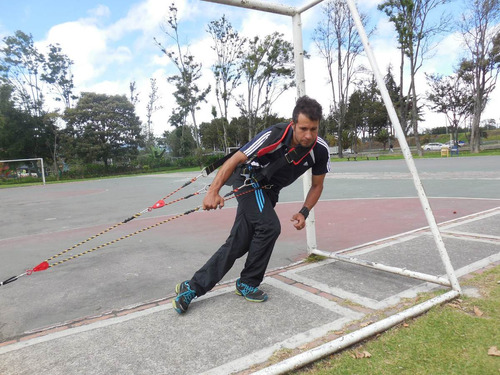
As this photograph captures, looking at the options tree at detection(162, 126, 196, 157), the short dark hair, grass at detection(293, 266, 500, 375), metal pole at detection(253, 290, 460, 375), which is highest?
tree at detection(162, 126, 196, 157)

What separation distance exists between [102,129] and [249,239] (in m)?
45.4

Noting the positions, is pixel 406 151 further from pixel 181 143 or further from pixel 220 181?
pixel 181 143

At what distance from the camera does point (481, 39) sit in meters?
30.4

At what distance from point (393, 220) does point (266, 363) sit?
494 cm

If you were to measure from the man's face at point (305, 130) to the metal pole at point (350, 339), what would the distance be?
1477 mm

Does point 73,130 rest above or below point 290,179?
above

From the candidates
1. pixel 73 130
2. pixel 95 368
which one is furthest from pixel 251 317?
pixel 73 130

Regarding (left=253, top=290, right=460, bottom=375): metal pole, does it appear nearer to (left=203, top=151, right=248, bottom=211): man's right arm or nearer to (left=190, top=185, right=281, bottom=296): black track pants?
(left=190, top=185, right=281, bottom=296): black track pants

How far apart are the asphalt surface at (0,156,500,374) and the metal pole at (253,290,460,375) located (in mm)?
214

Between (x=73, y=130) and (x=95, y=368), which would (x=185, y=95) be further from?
(x=95, y=368)

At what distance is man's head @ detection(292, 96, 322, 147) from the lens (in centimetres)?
286

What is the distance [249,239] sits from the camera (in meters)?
3.14

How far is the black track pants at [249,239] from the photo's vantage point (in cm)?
305

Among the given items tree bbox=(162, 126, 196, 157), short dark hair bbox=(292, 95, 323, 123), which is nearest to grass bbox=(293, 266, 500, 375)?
short dark hair bbox=(292, 95, 323, 123)
